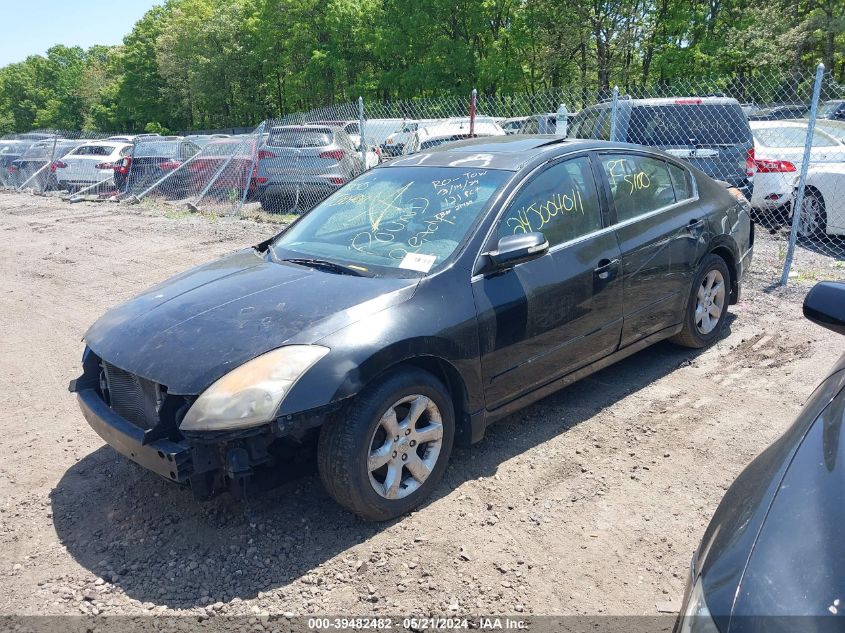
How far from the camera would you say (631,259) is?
14.7 ft

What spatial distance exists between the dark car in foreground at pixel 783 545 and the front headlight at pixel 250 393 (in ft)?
5.67

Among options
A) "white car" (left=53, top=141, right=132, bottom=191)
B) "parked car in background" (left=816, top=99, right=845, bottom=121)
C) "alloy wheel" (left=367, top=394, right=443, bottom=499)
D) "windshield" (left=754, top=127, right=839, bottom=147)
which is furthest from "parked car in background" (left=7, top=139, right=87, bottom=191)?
"parked car in background" (left=816, top=99, right=845, bottom=121)

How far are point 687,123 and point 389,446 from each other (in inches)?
310

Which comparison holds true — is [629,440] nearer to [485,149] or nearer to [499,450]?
[499,450]

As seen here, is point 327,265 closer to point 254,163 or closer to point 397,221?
point 397,221

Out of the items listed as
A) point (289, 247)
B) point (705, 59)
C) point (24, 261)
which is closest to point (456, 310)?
point (289, 247)

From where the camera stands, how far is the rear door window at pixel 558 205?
3.96 metres

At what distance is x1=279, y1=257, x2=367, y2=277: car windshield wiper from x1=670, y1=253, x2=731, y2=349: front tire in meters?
2.66

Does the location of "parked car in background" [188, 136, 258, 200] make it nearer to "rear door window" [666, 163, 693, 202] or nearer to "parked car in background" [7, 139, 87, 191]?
"parked car in background" [7, 139, 87, 191]

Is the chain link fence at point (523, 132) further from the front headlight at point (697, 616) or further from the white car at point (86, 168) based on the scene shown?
the front headlight at point (697, 616)

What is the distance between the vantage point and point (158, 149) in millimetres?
16344

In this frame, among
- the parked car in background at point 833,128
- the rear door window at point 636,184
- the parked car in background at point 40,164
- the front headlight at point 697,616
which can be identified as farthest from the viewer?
the parked car in background at point 40,164

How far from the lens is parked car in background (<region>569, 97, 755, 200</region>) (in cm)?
925

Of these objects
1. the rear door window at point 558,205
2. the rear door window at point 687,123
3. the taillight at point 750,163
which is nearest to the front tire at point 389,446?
the rear door window at point 558,205
